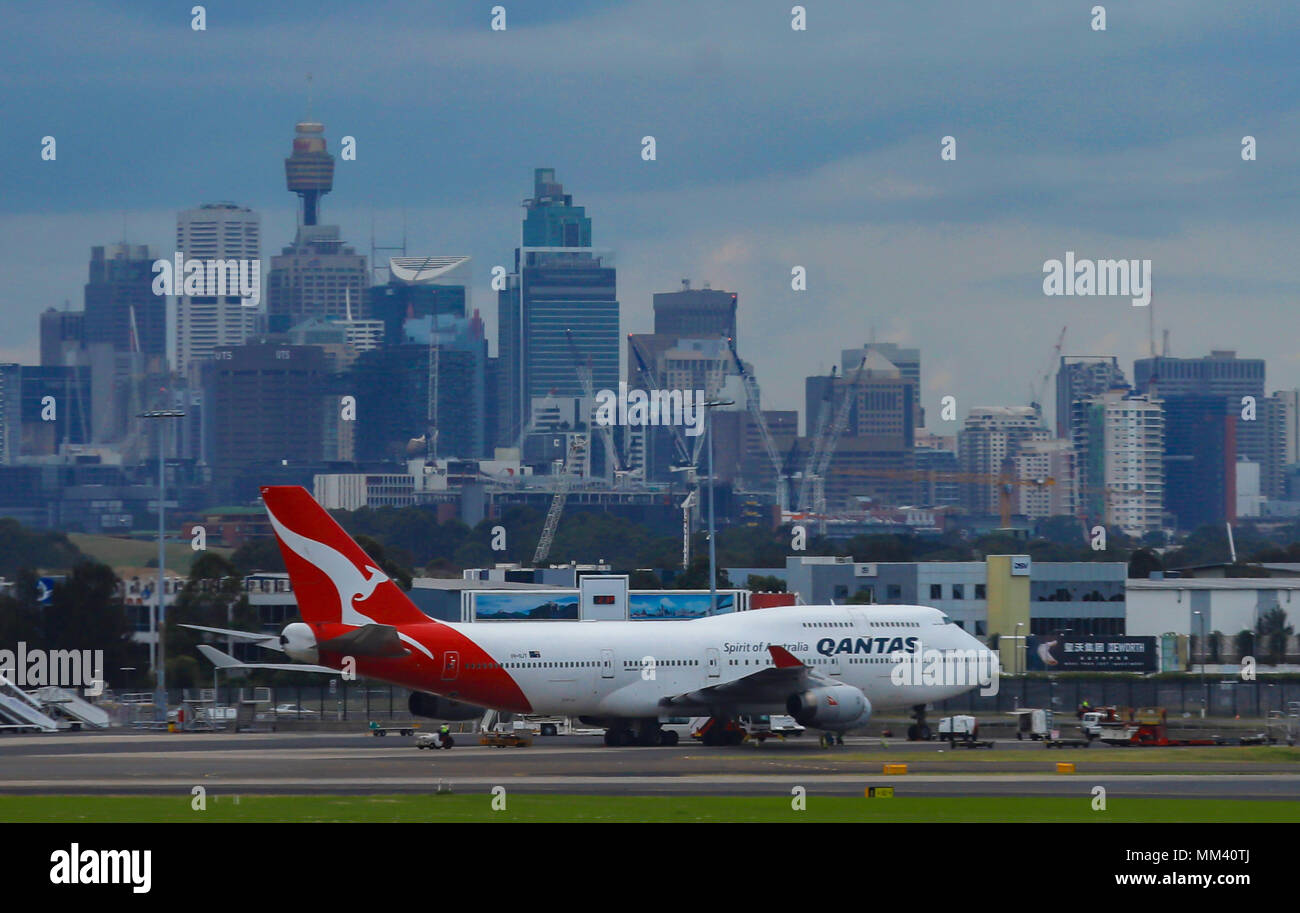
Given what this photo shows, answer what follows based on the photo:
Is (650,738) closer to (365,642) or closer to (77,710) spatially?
(365,642)

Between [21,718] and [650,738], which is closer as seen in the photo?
[650,738]

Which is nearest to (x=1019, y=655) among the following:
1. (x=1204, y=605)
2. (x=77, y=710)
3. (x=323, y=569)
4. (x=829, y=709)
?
(x=1204, y=605)

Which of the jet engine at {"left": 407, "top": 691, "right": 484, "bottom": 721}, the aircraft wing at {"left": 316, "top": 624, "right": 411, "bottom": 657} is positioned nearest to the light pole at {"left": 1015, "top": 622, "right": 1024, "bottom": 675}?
the jet engine at {"left": 407, "top": 691, "right": 484, "bottom": 721}

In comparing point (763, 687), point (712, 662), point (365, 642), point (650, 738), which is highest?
point (365, 642)

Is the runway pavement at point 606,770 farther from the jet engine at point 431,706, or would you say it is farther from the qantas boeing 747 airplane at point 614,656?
the qantas boeing 747 airplane at point 614,656

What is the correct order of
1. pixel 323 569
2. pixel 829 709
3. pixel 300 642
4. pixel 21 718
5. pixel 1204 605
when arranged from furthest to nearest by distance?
pixel 1204 605 < pixel 21 718 < pixel 829 709 < pixel 323 569 < pixel 300 642

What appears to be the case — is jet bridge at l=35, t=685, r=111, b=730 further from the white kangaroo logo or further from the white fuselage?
the white fuselage
